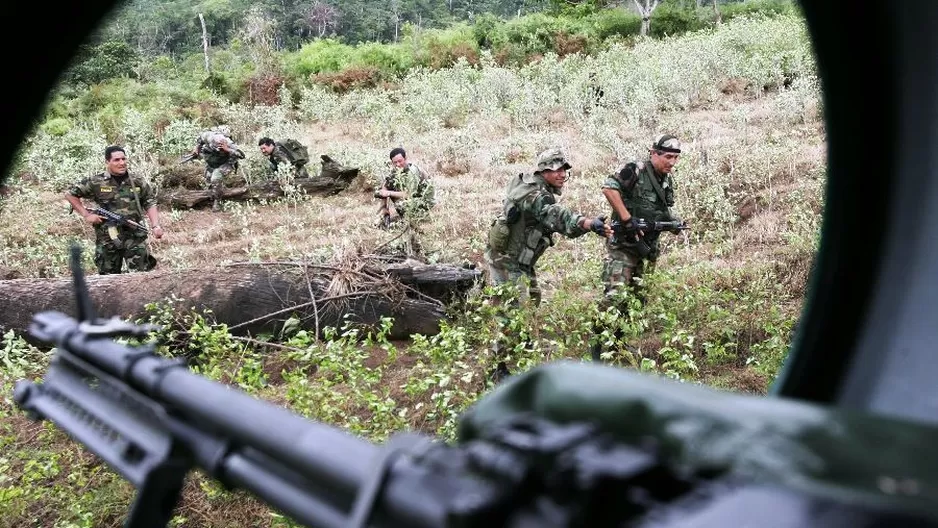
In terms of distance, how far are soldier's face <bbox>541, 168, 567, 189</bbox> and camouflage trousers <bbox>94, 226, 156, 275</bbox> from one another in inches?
201

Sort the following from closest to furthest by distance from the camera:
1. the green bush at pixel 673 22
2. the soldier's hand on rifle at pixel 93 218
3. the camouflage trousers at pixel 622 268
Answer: the camouflage trousers at pixel 622 268 < the soldier's hand on rifle at pixel 93 218 < the green bush at pixel 673 22

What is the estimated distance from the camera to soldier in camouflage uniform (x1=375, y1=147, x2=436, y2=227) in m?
8.59

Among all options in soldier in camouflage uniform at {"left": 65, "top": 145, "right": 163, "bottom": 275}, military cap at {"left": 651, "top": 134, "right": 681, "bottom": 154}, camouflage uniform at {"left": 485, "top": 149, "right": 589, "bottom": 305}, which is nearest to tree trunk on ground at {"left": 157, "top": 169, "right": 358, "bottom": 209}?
soldier in camouflage uniform at {"left": 65, "top": 145, "right": 163, "bottom": 275}

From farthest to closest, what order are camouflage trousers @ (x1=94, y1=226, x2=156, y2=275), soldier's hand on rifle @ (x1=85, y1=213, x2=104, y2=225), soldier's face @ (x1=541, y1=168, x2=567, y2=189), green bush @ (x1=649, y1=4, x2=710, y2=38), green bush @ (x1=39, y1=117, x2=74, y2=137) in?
green bush @ (x1=649, y1=4, x2=710, y2=38), green bush @ (x1=39, y1=117, x2=74, y2=137), camouflage trousers @ (x1=94, y1=226, x2=156, y2=275), soldier's hand on rifle @ (x1=85, y1=213, x2=104, y2=225), soldier's face @ (x1=541, y1=168, x2=567, y2=189)

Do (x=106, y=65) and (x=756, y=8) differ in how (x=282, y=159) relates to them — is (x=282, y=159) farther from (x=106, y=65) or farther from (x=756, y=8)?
(x=756, y=8)

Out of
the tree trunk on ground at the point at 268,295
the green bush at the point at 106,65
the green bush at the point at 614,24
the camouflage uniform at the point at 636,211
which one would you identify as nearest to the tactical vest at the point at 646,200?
the camouflage uniform at the point at 636,211

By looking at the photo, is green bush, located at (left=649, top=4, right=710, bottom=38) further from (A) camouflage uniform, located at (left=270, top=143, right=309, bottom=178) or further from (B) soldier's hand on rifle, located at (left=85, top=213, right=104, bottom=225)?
(B) soldier's hand on rifle, located at (left=85, top=213, right=104, bottom=225)

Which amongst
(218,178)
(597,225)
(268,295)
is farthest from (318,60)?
(597,225)

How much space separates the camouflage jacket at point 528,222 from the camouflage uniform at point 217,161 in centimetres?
897

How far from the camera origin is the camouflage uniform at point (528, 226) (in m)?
6.39

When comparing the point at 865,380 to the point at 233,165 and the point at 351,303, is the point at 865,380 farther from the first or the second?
the point at 233,165

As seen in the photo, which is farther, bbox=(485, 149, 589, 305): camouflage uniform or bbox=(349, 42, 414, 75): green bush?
bbox=(349, 42, 414, 75): green bush

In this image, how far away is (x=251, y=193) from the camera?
1441 cm

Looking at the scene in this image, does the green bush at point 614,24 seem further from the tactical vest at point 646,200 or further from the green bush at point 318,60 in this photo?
the tactical vest at point 646,200
